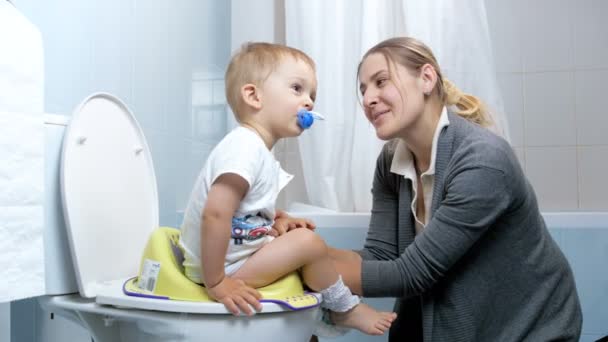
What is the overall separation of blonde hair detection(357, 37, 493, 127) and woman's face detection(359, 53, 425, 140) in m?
0.02

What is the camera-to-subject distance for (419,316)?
1.30 m

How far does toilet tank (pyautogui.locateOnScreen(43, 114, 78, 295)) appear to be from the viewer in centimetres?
99

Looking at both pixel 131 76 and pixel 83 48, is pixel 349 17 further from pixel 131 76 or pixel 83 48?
pixel 83 48

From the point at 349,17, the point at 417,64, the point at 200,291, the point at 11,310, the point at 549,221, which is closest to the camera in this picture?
the point at 200,291

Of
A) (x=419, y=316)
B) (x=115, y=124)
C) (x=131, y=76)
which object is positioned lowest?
(x=419, y=316)

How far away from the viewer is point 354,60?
1.74m

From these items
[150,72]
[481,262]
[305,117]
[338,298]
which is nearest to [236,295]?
[338,298]

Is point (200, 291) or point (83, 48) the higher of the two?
point (83, 48)

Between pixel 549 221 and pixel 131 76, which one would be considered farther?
pixel 549 221

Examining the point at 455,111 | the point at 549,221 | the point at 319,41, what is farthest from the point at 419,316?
the point at 319,41

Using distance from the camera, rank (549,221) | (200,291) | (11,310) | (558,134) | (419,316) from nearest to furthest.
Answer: (200,291), (11,310), (419,316), (549,221), (558,134)

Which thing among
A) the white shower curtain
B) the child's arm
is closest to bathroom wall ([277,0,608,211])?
the white shower curtain

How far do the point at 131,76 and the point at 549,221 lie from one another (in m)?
1.15

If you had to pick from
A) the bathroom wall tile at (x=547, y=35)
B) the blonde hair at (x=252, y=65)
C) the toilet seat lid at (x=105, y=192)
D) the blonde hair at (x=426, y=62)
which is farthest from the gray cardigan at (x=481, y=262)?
the bathroom wall tile at (x=547, y=35)
